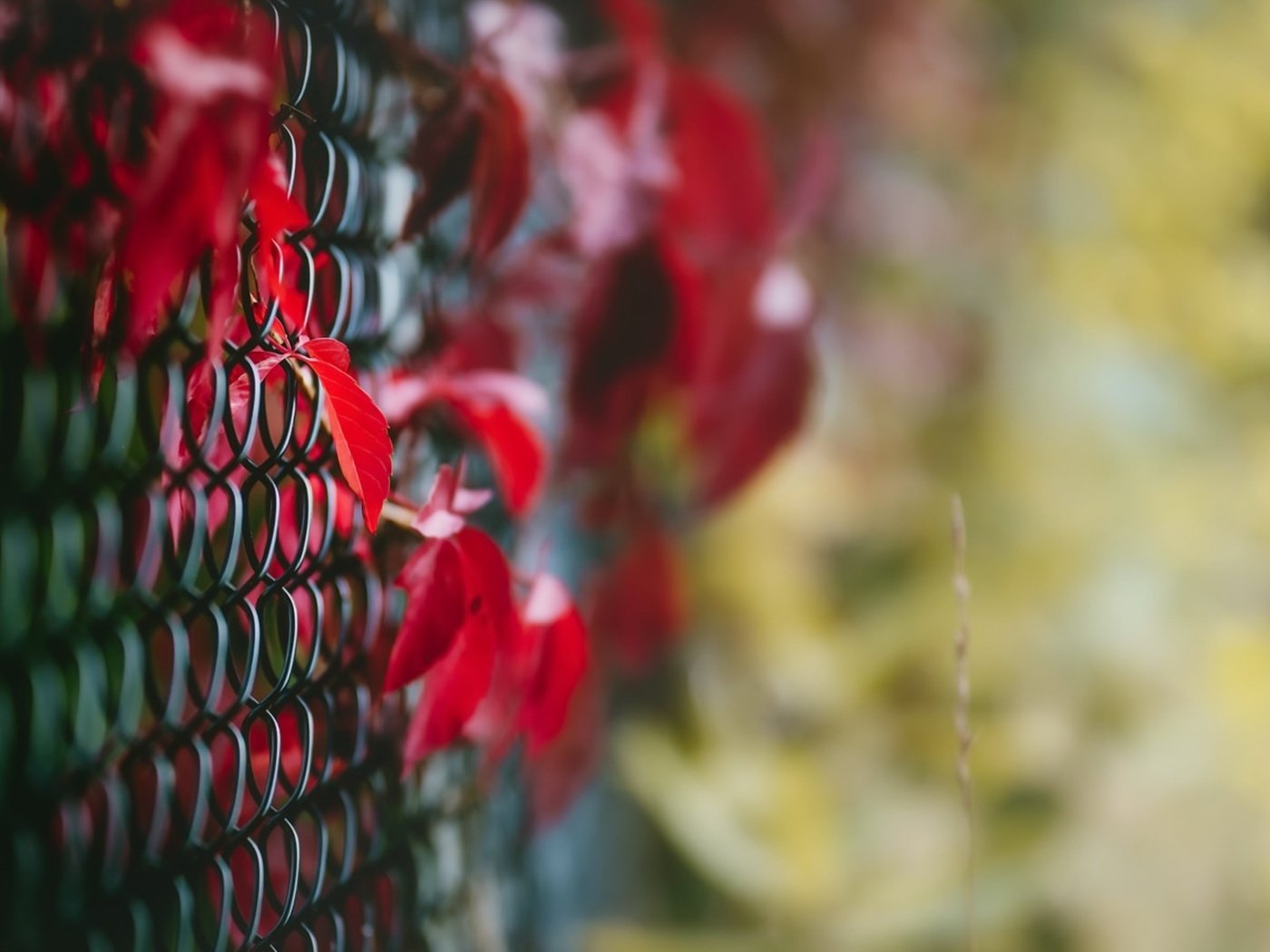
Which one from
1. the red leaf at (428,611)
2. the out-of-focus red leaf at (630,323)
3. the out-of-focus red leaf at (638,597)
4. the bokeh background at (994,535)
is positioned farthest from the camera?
the bokeh background at (994,535)

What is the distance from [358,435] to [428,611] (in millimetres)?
74

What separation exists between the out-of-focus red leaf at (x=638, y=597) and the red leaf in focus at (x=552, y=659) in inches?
9.6

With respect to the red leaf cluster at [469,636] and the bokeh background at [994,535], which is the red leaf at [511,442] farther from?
the bokeh background at [994,535]

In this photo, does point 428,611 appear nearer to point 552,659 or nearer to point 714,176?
point 552,659

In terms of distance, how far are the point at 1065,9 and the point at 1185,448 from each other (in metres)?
0.48

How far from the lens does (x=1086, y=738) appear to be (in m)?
0.86

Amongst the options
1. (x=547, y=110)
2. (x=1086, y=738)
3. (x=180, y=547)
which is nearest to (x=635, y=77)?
(x=547, y=110)

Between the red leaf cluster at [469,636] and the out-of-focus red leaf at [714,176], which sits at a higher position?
the out-of-focus red leaf at [714,176]

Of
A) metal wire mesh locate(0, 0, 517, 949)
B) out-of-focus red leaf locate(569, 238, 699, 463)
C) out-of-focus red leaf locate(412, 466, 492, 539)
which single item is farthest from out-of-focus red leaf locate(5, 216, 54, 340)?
out-of-focus red leaf locate(569, 238, 699, 463)

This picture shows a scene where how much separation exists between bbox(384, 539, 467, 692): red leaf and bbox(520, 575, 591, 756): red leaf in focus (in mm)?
67

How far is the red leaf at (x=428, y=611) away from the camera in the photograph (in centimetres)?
35

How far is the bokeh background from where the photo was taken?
2.69 ft

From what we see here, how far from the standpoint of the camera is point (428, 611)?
348mm

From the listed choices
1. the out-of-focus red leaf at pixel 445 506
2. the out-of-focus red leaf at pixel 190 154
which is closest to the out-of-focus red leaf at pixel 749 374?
the out-of-focus red leaf at pixel 445 506
